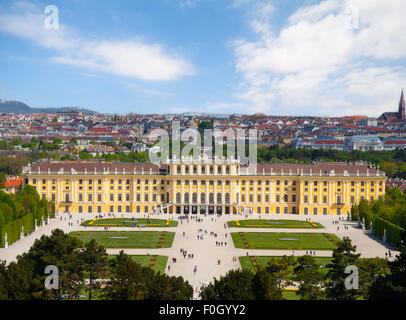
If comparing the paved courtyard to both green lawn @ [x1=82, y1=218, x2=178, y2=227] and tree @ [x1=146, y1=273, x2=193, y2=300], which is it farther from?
tree @ [x1=146, y1=273, x2=193, y2=300]

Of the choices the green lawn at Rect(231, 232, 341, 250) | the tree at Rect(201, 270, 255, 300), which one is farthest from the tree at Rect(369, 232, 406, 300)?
the green lawn at Rect(231, 232, 341, 250)

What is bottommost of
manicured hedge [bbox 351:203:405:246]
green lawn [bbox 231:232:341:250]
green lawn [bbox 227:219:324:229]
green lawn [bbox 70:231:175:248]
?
green lawn [bbox 231:232:341:250]

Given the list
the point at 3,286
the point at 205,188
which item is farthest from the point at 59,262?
the point at 205,188

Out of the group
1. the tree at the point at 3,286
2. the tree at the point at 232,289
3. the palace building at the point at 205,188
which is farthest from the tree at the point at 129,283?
the palace building at the point at 205,188

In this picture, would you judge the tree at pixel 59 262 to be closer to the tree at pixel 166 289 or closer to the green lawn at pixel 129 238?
the tree at pixel 166 289

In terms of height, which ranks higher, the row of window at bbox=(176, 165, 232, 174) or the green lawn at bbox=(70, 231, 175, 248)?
the row of window at bbox=(176, 165, 232, 174)
